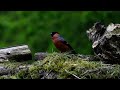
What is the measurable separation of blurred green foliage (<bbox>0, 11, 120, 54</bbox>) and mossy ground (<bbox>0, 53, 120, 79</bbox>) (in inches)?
227

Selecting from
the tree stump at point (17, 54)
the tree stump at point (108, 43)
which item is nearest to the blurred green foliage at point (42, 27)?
the tree stump at point (17, 54)

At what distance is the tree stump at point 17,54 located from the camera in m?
6.36

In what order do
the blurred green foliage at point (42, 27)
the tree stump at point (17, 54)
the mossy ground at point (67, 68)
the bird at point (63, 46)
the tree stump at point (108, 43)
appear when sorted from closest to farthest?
the mossy ground at point (67, 68) → the tree stump at point (108, 43) → the tree stump at point (17, 54) → the bird at point (63, 46) → the blurred green foliage at point (42, 27)

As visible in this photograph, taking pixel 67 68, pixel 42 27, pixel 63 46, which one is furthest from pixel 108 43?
pixel 42 27

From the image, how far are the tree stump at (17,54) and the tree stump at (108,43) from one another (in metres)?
0.66

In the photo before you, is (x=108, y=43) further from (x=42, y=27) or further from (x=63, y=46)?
(x=42, y=27)

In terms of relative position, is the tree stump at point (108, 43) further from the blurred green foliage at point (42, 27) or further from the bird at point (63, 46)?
the blurred green foliage at point (42, 27)

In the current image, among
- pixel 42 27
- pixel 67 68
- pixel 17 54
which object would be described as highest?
pixel 42 27

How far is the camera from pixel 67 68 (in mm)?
5863

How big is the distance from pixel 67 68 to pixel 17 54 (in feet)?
2.31

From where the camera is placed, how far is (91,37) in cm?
635

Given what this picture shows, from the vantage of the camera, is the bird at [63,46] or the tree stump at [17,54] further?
the bird at [63,46]
